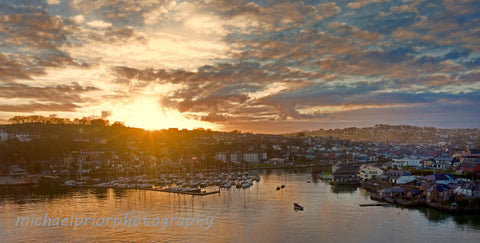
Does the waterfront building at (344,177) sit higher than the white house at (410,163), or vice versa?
the white house at (410,163)

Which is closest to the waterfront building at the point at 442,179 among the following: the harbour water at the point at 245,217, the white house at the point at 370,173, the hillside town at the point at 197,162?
the hillside town at the point at 197,162

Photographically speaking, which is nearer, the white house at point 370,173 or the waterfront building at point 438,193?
the waterfront building at point 438,193

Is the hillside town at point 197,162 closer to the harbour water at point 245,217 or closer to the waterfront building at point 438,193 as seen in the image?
the waterfront building at point 438,193

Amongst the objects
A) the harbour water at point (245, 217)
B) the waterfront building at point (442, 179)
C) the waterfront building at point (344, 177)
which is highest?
the waterfront building at point (442, 179)

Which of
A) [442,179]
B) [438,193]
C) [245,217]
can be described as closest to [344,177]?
[442,179]

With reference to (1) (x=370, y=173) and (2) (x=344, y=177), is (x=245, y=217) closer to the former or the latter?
(2) (x=344, y=177)

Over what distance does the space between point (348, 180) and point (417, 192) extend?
1034cm

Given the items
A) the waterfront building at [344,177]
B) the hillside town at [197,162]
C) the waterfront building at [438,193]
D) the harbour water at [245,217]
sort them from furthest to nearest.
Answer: the waterfront building at [344,177] → the hillside town at [197,162] → the waterfront building at [438,193] → the harbour water at [245,217]

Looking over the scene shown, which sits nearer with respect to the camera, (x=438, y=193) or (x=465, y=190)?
(x=465, y=190)

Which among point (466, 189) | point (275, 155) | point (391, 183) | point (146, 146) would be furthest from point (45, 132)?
point (466, 189)

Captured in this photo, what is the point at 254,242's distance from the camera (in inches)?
589

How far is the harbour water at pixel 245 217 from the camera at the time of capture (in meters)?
15.9

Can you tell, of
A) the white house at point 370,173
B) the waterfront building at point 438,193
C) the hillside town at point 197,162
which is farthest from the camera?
the white house at point 370,173

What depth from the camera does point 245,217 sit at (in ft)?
64.0
